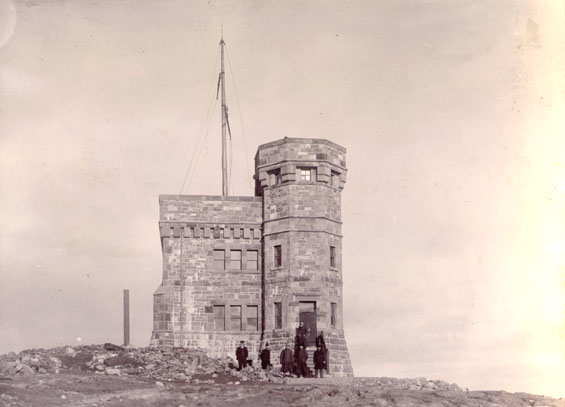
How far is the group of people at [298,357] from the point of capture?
38.7 metres

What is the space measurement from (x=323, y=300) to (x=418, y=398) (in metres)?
13.2

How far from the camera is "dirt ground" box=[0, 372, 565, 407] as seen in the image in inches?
1125

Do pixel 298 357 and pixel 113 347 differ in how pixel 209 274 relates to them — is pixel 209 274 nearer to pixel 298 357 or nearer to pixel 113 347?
pixel 113 347

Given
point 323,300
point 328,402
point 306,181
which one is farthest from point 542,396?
point 306,181

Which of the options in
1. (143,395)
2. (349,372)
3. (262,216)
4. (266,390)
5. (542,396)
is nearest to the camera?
(143,395)

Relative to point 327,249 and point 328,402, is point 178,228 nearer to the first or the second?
point 327,249

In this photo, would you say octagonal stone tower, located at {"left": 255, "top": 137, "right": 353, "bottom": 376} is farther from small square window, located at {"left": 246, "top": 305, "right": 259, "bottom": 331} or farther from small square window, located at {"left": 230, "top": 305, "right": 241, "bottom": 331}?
A: small square window, located at {"left": 230, "top": 305, "right": 241, "bottom": 331}

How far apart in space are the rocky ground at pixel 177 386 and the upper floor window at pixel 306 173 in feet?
31.3

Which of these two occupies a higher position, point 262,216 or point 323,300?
point 262,216

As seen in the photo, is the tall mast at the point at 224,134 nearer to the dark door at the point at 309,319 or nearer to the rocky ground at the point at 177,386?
the dark door at the point at 309,319

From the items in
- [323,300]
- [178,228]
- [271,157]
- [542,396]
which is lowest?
[542,396]

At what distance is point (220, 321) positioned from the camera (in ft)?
148

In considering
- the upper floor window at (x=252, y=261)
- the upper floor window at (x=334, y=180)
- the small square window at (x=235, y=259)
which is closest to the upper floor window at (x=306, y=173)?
the upper floor window at (x=334, y=180)

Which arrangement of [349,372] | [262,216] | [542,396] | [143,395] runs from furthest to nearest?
[262,216] < [349,372] < [542,396] < [143,395]
